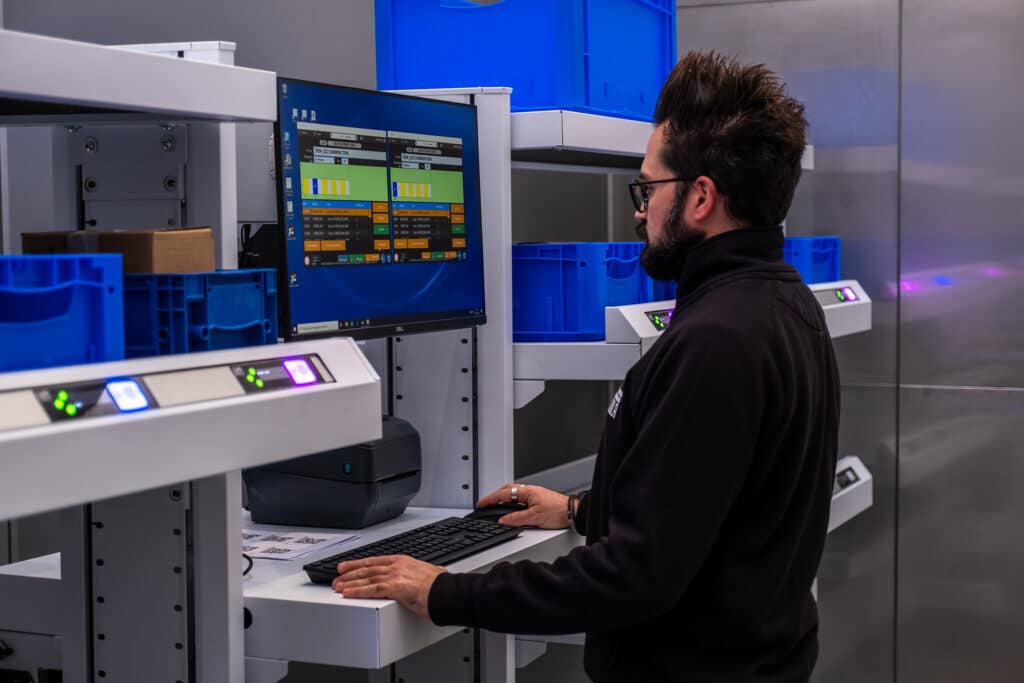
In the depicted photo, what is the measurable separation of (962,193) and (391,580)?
8.07 feet

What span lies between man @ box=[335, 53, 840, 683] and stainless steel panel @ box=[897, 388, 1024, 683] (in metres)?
2.09

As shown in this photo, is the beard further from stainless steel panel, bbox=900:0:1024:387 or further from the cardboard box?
stainless steel panel, bbox=900:0:1024:387

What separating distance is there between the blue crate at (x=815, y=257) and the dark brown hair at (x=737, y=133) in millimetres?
1558

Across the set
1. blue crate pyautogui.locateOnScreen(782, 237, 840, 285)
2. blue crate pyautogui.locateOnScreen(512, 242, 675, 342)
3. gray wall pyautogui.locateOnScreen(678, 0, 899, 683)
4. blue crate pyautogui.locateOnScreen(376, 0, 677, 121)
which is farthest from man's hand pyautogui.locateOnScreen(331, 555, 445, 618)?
gray wall pyautogui.locateOnScreen(678, 0, 899, 683)

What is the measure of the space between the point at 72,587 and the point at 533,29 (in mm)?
1324

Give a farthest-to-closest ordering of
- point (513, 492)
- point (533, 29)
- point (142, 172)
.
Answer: point (533, 29), point (513, 492), point (142, 172)

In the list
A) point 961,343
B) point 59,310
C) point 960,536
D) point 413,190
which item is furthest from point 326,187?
point 960,536

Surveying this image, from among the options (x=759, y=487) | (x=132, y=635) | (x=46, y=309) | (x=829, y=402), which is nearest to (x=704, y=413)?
(x=759, y=487)

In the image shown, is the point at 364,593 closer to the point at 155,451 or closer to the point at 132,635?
the point at 132,635

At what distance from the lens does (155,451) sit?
46.7 inches

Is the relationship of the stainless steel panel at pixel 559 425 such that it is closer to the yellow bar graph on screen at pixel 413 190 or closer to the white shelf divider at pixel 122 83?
the yellow bar graph on screen at pixel 413 190

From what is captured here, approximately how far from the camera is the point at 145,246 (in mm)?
1383

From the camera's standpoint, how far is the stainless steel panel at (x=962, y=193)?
3.54 metres

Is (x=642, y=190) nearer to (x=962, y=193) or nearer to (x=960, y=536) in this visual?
(x=962, y=193)
